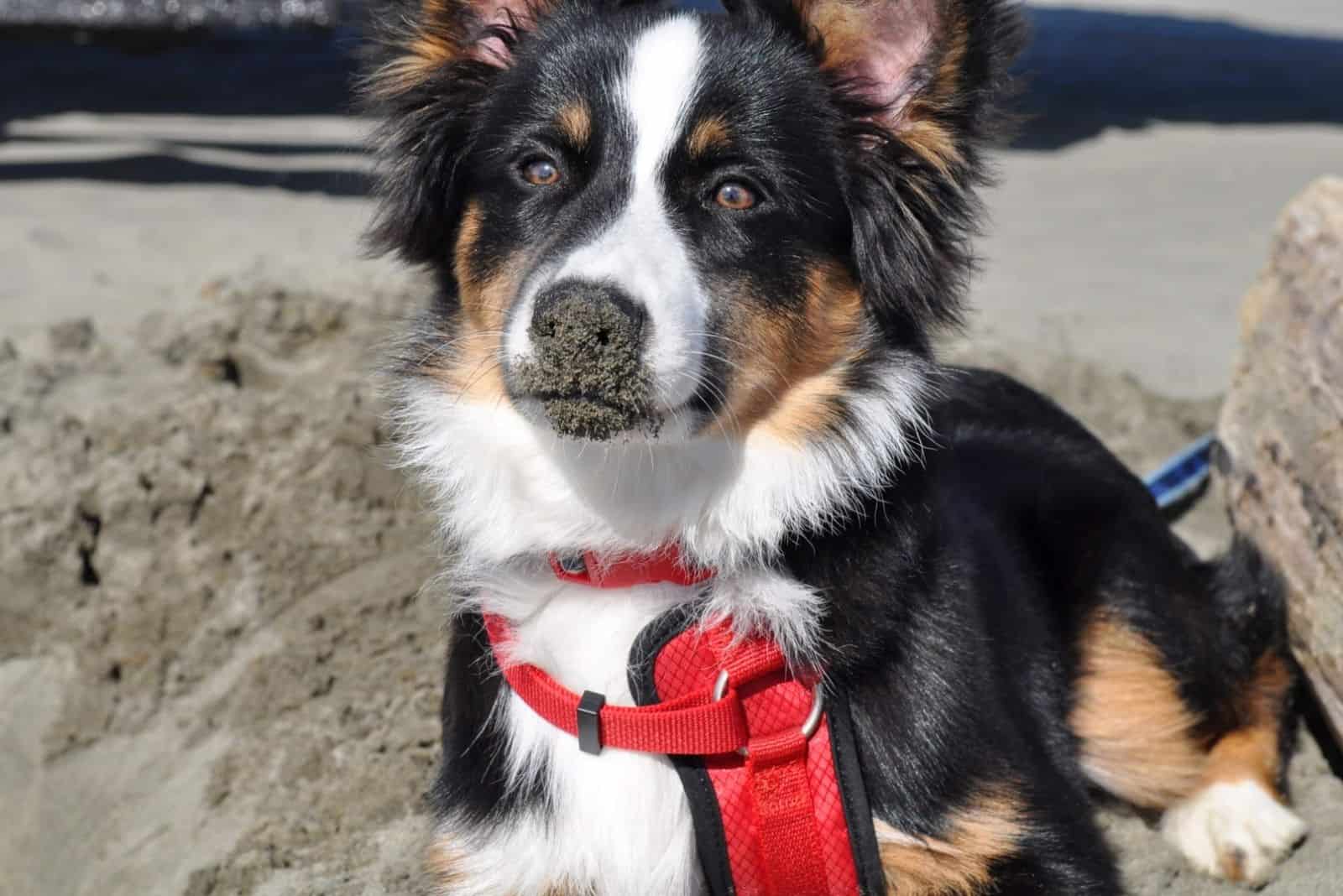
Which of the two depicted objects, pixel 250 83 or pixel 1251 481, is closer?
pixel 1251 481

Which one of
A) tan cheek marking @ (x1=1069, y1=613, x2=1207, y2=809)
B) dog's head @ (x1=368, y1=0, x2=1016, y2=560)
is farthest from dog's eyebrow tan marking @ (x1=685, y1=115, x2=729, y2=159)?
tan cheek marking @ (x1=1069, y1=613, x2=1207, y2=809)

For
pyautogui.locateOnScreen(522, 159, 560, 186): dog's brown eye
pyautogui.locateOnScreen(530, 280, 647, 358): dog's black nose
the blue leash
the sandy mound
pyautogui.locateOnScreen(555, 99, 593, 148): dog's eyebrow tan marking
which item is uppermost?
pyautogui.locateOnScreen(555, 99, 593, 148): dog's eyebrow tan marking

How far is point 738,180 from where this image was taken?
2.63 metres

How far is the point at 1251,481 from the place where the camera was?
3.86 metres

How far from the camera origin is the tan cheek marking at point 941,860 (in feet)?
8.08

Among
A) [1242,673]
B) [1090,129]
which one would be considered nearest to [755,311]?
[1242,673]

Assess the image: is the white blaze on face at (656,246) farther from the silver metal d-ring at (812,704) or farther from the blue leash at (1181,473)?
the blue leash at (1181,473)

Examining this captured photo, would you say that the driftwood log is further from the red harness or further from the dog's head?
the red harness

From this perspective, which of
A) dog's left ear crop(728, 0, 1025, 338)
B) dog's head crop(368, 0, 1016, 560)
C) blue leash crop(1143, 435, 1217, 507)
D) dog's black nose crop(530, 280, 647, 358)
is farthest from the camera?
blue leash crop(1143, 435, 1217, 507)

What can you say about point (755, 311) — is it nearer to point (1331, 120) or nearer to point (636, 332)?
point (636, 332)

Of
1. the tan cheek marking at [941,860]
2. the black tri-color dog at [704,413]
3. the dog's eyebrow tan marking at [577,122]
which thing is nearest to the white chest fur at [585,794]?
the black tri-color dog at [704,413]

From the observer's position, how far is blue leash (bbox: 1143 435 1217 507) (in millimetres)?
4500

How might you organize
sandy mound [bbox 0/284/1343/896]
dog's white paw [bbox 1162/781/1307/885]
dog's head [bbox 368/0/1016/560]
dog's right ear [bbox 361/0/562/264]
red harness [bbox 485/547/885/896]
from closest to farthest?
red harness [bbox 485/547/885/896], dog's head [bbox 368/0/1016/560], dog's right ear [bbox 361/0/562/264], dog's white paw [bbox 1162/781/1307/885], sandy mound [bbox 0/284/1343/896]

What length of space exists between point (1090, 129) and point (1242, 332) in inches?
268
